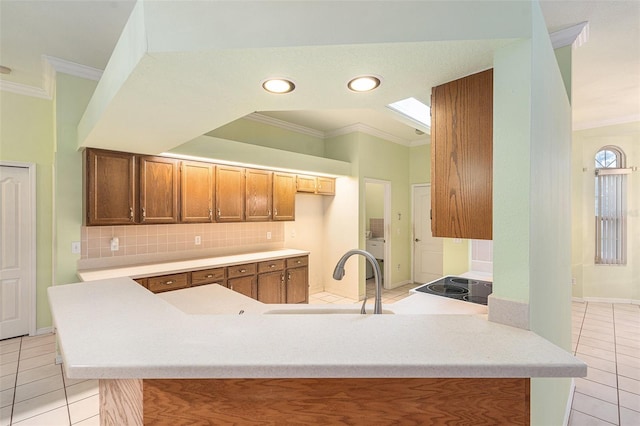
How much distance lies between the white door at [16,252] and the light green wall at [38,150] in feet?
0.25

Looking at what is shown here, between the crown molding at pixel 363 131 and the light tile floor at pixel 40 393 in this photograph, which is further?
the crown molding at pixel 363 131

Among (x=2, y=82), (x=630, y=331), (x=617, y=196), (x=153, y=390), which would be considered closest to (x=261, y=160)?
(x=2, y=82)

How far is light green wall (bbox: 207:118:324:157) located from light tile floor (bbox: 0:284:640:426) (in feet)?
9.83

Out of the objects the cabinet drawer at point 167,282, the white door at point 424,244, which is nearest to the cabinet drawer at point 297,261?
the cabinet drawer at point 167,282

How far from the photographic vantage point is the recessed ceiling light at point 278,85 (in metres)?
1.31

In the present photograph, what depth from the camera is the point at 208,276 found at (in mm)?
3406

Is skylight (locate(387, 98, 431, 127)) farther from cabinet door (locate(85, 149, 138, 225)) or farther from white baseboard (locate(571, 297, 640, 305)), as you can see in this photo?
white baseboard (locate(571, 297, 640, 305))

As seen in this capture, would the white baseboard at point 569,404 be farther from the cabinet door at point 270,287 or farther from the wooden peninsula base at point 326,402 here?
the cabinet door at point 270,287

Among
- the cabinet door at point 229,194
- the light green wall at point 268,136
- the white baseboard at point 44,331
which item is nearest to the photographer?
the white baseboard at point 44,331

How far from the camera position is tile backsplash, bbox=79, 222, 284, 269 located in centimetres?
317

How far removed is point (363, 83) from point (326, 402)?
1.28m

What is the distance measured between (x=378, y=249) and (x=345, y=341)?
17.4 feet

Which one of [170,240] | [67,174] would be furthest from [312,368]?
[170,240]

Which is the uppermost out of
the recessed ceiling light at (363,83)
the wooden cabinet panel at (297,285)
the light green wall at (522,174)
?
the recessed ceiling light at (363,83)
